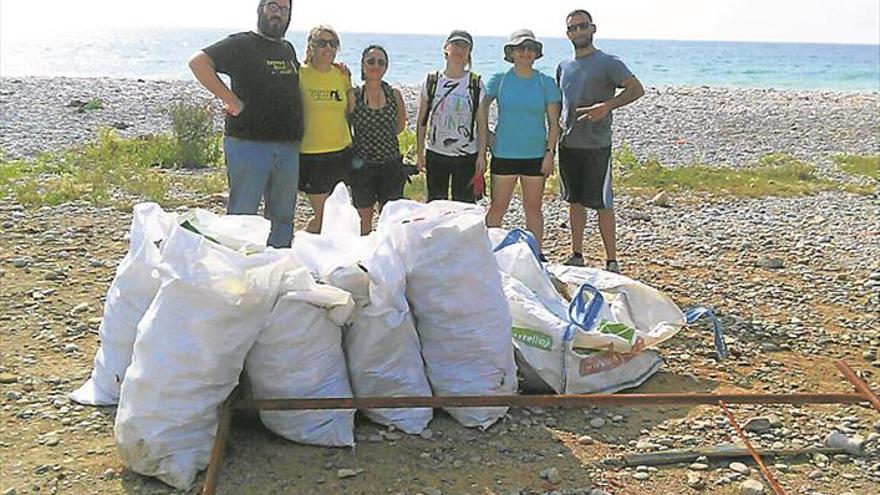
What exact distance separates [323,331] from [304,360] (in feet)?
0.40

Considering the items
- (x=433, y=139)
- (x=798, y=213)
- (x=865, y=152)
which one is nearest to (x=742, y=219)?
(x=798, y=213)

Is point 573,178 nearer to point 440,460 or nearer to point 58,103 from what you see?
point 440,460

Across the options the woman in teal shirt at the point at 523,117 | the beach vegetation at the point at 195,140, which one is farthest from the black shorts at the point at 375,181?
the beach vegetation at the point at 195,140

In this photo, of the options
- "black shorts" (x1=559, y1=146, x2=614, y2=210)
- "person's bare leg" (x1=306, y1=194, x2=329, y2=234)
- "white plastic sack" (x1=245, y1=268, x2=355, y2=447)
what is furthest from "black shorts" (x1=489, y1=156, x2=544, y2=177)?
"white plastic sack" (x1=245, y1=268, x2=355, y2=447)

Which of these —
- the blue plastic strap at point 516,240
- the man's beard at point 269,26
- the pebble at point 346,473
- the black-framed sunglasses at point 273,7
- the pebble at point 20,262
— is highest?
the black-framed sunglasses at point 273,7

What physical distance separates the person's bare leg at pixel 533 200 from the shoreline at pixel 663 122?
8.62 meters

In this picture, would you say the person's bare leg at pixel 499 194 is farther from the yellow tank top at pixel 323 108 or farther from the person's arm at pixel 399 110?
the yellow tank top at pixel 323 108

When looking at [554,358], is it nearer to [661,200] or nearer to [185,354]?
[185,354]

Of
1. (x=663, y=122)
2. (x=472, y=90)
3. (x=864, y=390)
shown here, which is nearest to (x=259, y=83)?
(x=472, y=90)

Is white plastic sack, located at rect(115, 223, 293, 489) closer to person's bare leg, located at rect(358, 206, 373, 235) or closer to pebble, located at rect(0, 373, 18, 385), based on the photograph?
pebble, located at rect(0, 373, 18, 385)

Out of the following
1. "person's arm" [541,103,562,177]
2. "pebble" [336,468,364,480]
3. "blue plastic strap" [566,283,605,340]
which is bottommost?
"pebble" [336,468,364,480]

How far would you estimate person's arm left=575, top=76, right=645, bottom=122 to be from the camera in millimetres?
5340

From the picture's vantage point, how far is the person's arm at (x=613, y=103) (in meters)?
5.34

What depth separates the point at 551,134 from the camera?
5375 millimetres
